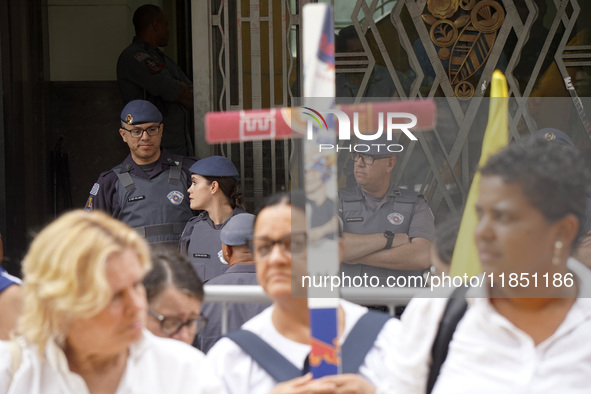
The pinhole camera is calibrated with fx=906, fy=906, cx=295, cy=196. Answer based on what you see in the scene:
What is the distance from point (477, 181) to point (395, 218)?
160 cm

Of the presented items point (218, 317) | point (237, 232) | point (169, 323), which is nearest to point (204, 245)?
point (237, 232)

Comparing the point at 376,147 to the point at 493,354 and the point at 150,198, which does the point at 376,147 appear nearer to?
the point at 150,198

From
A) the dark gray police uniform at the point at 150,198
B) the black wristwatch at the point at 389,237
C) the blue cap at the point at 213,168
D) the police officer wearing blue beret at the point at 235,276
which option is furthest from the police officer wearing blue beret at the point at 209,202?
the black wristwatch at the point at 389,237

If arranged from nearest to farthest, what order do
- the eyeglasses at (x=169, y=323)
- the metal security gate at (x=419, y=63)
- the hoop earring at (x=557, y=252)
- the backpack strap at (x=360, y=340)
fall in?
1. the hoop earring at (x=557, y=252)
2. the backpack strap at (x=360, y=340)
3. the eyeglasses at (x=169, y=323)
4. the metal security gate at (x=419, y=63)

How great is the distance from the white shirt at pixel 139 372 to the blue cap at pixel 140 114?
9.26ft

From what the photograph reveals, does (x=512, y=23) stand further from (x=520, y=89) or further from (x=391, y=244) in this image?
(x=391, y=244)

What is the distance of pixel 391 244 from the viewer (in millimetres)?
3520

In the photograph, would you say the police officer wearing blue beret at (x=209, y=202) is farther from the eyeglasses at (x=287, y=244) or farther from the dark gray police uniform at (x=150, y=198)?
the eyeglasses at (x=287, y=244)

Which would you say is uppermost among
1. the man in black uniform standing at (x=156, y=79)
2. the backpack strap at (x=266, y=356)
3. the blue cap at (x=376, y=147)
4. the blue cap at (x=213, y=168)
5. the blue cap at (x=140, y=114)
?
the man in black uniform standing at (x=156, y=79)

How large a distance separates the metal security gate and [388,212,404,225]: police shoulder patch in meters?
1.81

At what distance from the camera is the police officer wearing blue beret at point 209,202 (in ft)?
15.1

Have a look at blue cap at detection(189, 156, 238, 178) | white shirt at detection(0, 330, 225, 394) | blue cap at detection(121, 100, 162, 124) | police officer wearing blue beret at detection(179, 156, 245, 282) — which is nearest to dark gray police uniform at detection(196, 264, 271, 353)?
white shirt at detection(0, 330, 225, 394)

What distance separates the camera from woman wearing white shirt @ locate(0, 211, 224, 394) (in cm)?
198

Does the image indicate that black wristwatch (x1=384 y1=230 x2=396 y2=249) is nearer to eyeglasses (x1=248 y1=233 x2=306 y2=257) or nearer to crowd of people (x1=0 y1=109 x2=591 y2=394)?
crowd of people (x1=0 y1=109 x2=591 y2=394)
